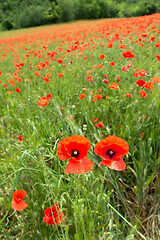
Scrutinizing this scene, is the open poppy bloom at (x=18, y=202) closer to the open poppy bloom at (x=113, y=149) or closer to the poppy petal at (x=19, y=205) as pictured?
the poppy petal at (x=19, y=205)

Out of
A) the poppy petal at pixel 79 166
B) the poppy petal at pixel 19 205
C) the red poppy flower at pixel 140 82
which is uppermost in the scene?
the poppy petal at pixel 79 166

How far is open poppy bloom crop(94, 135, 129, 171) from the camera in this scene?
67 cm

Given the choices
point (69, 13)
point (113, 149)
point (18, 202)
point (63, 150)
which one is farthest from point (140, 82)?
point (69, 13)

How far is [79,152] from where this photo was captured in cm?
71

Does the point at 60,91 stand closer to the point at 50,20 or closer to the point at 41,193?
the point at 41,193

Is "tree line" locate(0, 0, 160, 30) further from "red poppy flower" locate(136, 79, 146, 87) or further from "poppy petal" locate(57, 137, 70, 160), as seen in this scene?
"poppy petal" locate(57, 137, 70, 160)

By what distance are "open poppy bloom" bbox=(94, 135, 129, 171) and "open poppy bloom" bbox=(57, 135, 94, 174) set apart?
1.9 inches

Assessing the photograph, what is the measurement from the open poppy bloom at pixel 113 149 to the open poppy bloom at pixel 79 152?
0.05 m

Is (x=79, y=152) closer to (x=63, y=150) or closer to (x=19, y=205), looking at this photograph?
(x=63, y=150)

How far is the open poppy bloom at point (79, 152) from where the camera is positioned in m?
0.65

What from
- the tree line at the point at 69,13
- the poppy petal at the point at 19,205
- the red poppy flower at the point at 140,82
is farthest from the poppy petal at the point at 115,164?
the tree line at the point at 69,13

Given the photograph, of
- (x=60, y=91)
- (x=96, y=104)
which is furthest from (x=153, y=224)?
(x=60, y=91)

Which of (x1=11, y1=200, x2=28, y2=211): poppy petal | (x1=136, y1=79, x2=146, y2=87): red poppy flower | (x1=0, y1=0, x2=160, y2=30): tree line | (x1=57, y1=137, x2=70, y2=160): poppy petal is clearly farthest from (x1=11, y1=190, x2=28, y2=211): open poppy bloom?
(x1=0, y1=0, x2=160, y2=30): tree line

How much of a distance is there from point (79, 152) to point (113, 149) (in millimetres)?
139
